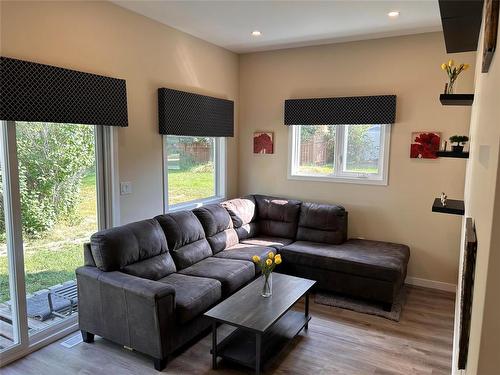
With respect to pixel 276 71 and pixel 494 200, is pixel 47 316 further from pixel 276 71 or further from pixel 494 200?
pixel 276 71

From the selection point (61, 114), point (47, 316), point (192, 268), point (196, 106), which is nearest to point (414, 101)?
point (196, 106)

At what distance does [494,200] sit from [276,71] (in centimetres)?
441

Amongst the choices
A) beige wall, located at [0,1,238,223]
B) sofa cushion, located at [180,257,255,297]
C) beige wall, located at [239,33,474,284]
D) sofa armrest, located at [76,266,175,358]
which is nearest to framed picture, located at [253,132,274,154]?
beige wall, located at [239,33,474,284]

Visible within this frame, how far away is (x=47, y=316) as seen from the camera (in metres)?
3.02

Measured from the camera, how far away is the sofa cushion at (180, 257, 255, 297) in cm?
322

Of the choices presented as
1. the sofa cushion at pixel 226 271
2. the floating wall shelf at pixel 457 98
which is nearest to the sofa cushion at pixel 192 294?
the sofa cushion at pixel 226 271

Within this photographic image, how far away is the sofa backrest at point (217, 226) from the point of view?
153 inches

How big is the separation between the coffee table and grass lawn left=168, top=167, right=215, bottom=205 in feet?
5.36

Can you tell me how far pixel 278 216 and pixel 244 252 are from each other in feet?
3.03

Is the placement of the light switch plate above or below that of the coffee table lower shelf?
above

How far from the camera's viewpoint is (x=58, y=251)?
3.07m

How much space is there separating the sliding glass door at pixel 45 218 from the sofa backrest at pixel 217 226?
0.99 metres

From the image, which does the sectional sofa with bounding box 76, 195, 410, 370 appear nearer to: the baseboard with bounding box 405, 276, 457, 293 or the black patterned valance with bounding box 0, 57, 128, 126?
the baseboard with bounding box 405, 276, 457, 293

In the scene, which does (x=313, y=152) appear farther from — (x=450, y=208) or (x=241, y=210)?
(x=450, y=208)
